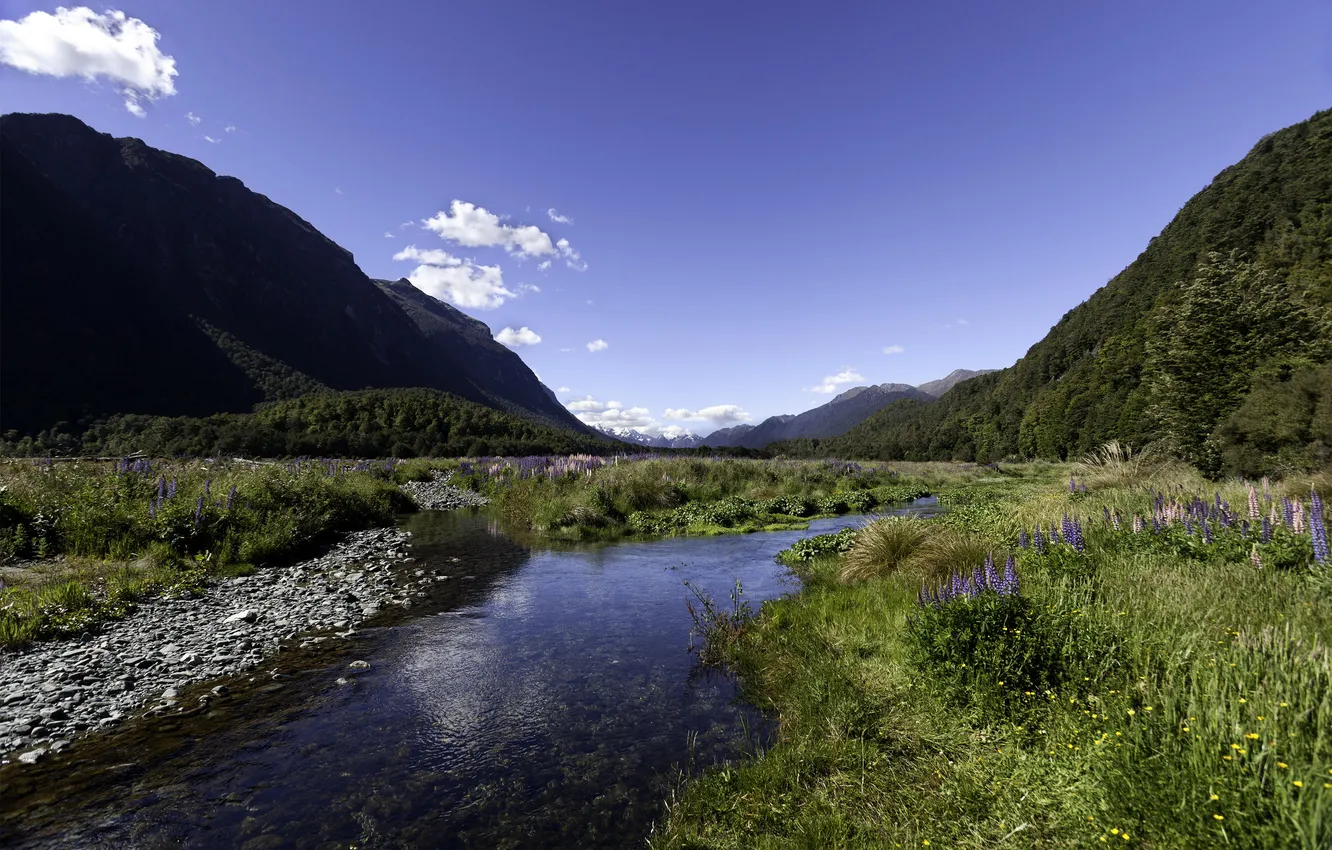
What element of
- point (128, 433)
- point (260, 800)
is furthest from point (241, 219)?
point (260, 800)

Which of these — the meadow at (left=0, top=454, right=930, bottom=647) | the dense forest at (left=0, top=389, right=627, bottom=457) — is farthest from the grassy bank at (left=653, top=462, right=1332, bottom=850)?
the dense forest at (left=0, top=389, right=627, bottom=457)

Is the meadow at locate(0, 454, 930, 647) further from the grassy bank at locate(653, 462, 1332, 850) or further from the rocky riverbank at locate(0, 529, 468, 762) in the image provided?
the grassy bank at locate(653, 462, 1332, 850)

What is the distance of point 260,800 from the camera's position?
4539 millimetres

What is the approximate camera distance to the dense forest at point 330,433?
35.6m

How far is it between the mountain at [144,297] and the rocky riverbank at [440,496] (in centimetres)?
7210

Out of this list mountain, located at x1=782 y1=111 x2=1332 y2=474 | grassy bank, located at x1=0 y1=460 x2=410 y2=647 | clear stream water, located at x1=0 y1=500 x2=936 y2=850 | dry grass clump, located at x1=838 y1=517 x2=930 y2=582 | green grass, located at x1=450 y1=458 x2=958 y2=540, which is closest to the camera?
clear stream water, located at x1=0 y1=500 x2=936 y2=850

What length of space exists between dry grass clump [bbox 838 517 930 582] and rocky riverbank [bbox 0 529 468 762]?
8.68 meters

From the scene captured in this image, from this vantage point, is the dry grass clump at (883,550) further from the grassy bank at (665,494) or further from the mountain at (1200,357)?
the mountain at (1200,357)

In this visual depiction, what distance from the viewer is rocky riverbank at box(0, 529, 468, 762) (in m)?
5.60

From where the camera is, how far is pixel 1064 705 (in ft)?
14.9

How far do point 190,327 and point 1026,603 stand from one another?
493 ft

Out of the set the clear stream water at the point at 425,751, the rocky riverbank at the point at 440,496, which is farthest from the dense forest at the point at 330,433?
the clear stream water at the point at 425,751

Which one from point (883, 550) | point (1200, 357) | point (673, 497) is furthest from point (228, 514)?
point (1200, 357)

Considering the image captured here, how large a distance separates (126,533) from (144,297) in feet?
456
